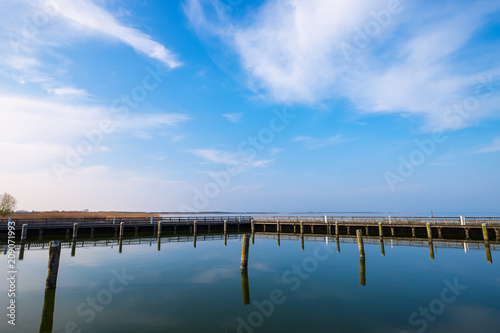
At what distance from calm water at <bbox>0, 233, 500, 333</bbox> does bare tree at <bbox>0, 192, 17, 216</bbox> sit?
211ft

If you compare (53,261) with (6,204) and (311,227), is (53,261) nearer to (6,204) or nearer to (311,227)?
(311,227)

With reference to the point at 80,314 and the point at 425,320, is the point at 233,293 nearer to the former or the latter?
the point at 80,314

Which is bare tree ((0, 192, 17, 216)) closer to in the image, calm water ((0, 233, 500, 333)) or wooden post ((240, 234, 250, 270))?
calm water ((0, 233, 500, 333))

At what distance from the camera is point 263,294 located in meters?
19.2

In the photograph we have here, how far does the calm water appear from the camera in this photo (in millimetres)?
14359

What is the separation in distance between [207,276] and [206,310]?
902 centimetres

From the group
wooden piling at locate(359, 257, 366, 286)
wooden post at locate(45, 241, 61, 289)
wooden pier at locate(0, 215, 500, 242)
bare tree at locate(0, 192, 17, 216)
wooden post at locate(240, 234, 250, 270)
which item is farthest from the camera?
bare tree at locate(0, 192, 17, 216)

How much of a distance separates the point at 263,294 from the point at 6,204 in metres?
96.8

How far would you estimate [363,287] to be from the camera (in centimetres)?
2138

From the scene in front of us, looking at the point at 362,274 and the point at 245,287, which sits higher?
the point at 245,287

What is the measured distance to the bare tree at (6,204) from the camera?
79.3 metres

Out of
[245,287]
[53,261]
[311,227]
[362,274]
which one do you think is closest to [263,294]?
[245,287]

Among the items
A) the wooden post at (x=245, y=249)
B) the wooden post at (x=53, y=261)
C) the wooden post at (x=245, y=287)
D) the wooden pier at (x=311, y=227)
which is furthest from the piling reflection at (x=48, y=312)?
the wooden pier at (x=311, y=227)

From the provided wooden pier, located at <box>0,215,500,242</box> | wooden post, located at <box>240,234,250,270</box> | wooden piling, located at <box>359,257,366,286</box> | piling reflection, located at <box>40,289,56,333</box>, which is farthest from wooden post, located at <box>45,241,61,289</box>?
wooden pier, located at <box>0,215,500,242</box>
